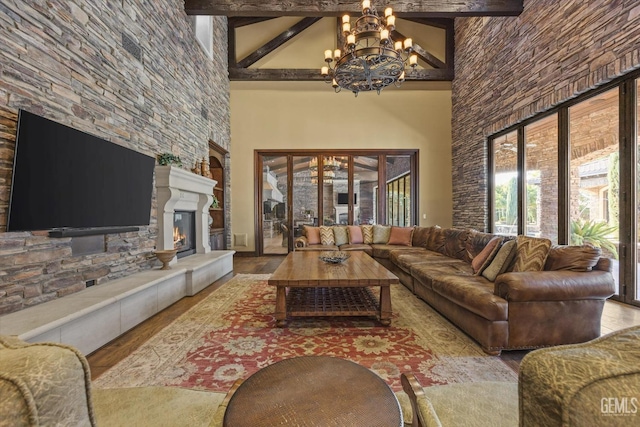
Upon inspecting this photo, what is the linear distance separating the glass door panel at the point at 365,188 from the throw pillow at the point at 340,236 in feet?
4.52

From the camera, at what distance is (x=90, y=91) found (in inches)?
101

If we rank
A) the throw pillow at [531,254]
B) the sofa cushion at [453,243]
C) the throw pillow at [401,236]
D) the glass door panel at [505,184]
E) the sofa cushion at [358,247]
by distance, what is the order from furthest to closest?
the throw pillow at [401,236] < the sofa cushion at [358,247] < the glass door panel at [505,184] < the sofa cushion at [453,243] < the throw pillow at [531,254]

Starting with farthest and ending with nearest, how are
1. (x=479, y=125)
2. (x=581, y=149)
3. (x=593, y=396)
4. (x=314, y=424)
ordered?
(x=479, y=125)
(x=581, y=149)
(x=314, y=424)
(x=593, y=396)

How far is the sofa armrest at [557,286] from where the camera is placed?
6.63ft

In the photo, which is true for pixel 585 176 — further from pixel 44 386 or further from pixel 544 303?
pixel 44 386

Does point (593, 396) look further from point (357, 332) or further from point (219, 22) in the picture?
point (219, 22)

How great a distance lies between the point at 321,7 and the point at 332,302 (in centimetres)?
484

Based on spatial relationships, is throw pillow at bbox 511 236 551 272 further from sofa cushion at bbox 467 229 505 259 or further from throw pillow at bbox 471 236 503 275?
sofa cushion at bbox 467 229 505 259

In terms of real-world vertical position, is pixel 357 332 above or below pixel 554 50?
below

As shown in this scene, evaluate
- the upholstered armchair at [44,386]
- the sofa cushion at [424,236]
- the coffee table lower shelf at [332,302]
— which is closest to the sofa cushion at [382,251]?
the sofa cushion at [424,236]

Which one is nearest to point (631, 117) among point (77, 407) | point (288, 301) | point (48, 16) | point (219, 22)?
point (288, 301)

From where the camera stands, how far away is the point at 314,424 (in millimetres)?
837

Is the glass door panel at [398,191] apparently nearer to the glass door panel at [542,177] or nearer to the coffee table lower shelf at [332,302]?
the glass door panel at [542,177]

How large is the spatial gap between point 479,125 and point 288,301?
5480 mm
